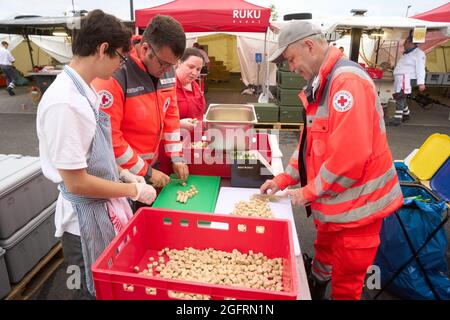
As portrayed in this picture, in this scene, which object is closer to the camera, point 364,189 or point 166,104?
point 364,189

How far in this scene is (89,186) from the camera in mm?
1217

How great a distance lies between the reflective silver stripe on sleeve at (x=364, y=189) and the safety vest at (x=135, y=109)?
109 cm

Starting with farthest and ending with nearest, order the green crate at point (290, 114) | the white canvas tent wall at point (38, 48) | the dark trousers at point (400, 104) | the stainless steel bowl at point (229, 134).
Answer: the white canvas tent wall at point (38, 48) → the dark trousers at point (400, 104) → the green crate at point (290, 114) → the stainless steel bowl at point (229, 134)

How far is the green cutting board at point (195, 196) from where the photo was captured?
1.93 metres

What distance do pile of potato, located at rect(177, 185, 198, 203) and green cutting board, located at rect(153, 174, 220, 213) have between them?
21 mm

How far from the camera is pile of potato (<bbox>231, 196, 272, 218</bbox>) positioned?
184 cm

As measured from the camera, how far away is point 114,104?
1.74 meters

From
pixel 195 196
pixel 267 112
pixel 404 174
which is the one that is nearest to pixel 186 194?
pixel 195 196

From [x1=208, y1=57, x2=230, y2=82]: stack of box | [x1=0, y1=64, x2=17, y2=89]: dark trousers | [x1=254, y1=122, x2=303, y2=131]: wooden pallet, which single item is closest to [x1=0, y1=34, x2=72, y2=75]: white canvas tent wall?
[x1=0, y1=64, x2=17, y2=89]: dark trousers

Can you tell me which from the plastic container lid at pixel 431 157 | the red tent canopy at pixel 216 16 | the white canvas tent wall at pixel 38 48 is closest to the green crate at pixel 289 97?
the red tent canopy at pixel 216 16

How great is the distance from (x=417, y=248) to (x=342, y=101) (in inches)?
60.3

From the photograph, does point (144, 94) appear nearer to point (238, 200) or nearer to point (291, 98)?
point (238, 200)

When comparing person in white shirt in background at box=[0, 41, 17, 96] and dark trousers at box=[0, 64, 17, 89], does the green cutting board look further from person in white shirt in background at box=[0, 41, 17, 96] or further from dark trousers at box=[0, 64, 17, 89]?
dark trousers at box=[0, 64, 17, 89]

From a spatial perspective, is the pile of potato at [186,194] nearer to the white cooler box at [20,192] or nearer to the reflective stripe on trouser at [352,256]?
the reflective stripe on trouser at [352,256]
